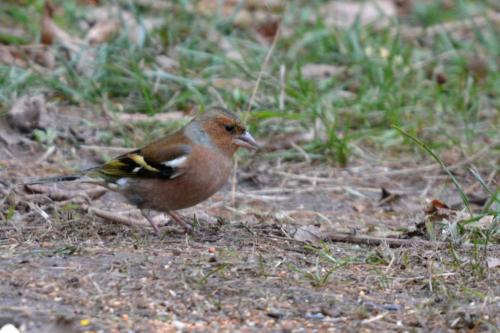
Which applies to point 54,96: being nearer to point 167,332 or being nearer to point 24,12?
point 24,12

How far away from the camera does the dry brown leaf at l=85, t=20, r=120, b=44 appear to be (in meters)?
8.26

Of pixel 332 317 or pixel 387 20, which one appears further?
pixel 387 20

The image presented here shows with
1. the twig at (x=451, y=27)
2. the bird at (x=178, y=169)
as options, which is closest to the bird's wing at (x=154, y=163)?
the bird at (x=178, y=169)

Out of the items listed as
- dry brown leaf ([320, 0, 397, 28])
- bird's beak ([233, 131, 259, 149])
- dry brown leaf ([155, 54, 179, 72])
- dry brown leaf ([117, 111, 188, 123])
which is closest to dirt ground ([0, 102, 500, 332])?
bird's beak ([233, 131, 259, 149])

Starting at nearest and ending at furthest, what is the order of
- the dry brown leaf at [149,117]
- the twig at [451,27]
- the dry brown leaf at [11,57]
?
the dry brown leaf at [149,117]
the dry brown leaf at [11,57]
the twig at [451,27]

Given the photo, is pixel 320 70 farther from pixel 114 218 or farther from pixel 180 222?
pixel 114 218

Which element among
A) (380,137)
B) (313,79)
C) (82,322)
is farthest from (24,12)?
(82,322)

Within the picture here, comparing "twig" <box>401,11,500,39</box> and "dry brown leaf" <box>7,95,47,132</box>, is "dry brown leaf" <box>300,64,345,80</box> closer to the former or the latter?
"twig" <box>401,11,500,39</box>

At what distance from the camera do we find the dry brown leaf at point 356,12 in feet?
31.7

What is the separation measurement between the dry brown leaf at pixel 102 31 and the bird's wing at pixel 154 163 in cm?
313

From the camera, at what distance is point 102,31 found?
329 inches

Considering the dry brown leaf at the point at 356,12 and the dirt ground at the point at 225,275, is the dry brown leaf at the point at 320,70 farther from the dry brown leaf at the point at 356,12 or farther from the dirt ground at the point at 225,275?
the dirt ground at the point at 225,275

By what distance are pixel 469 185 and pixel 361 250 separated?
A: 8.22 feet

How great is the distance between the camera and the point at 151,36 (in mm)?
8297
